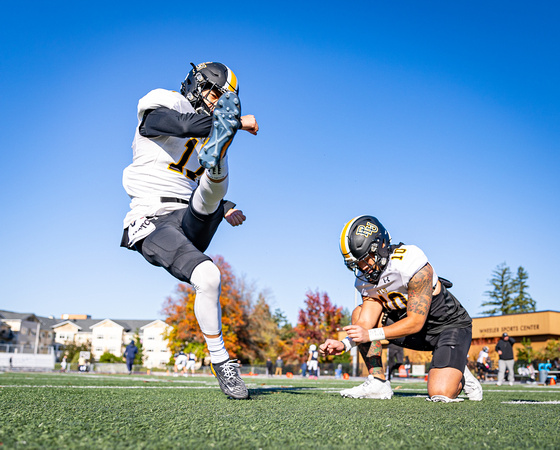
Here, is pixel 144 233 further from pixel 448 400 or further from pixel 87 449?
pixel 448 400

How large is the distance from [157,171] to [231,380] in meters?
1.75

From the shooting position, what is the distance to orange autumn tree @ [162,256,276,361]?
152 ft

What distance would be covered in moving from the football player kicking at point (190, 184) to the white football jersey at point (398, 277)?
1368 mm

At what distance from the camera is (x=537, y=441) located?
1852 mm

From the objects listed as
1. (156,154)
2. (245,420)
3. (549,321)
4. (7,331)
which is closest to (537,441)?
(245,420)

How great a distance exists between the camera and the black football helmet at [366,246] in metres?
4.16

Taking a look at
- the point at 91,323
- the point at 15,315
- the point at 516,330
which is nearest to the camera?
the point at 516,330

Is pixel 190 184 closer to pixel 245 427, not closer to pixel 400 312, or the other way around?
pixel 400 312

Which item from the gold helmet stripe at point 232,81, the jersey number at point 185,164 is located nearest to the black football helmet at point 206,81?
the gold helmet stripe at point 232,81

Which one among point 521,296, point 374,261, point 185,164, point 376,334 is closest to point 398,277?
point 374,261

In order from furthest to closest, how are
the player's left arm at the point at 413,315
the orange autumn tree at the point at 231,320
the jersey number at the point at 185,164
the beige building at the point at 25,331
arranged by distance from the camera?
the beige building at the point at 25,331, the orange autumn tree at the point at 231,320, the jersey number at the point at 185,164, the player's left arm at the point at 413,315

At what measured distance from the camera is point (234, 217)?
4.12m

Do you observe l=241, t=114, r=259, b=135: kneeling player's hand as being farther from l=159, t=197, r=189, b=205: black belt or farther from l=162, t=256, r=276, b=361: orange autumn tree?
l=162, t=256, r=276, b=361: orange autumn tree

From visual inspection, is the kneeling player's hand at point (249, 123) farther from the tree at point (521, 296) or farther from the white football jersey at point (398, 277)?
the tree at point (521, 296)
